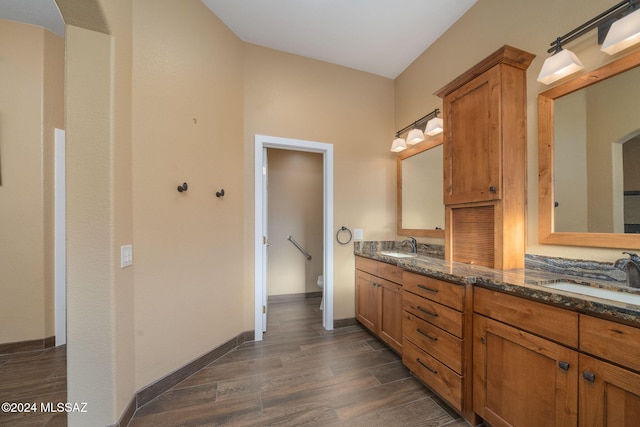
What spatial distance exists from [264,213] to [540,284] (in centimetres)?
221

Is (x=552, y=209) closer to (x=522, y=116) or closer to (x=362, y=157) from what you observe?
(x=522, y=116)

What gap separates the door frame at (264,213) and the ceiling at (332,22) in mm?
998

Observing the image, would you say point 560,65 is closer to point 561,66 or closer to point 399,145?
point 561,66

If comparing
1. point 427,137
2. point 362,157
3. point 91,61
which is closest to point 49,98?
point 91,61

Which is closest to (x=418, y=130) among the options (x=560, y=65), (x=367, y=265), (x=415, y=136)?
(x=415, y=136)

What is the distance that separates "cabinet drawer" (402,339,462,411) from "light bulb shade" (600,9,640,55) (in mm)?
1927

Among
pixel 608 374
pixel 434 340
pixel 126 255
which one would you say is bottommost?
pixel 434 340

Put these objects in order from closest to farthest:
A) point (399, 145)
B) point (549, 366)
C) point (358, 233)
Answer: point (549, 366) < point (399, 145) < point (358, 233)

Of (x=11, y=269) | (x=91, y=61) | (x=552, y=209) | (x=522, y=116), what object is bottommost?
(x=11, y=269)

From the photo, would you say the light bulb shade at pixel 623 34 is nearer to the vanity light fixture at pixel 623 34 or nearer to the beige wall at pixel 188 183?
the vanity light fixture at pixel 623 34

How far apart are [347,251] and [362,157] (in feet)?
3.77

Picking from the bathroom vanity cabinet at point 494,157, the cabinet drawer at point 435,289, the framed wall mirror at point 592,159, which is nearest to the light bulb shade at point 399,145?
the bathroom vanity cabinet at point 494,157

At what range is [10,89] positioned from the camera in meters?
A: 2.09

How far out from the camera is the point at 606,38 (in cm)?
119
